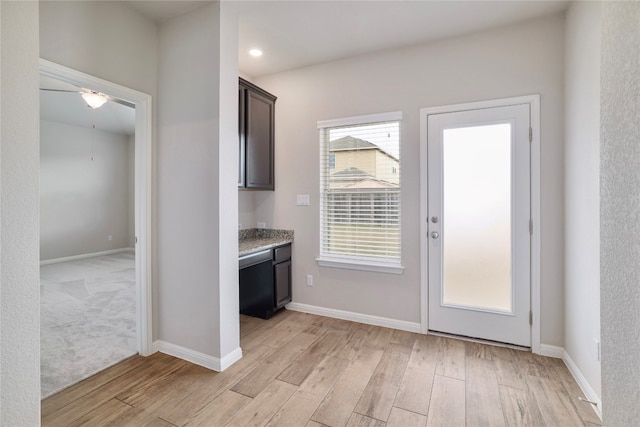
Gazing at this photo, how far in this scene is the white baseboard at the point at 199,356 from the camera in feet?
7.64

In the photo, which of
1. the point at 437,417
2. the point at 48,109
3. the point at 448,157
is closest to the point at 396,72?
the point at 448,157

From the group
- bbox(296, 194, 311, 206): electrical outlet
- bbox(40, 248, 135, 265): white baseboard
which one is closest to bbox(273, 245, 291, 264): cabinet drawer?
bbox(296, 194, 311, 206): electrical outlet

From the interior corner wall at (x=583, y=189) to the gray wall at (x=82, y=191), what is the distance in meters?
8.27

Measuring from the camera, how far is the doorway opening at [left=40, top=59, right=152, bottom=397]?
Result: 250 centimetres

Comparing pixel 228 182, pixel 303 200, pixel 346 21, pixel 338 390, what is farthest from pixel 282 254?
pixel 346 21

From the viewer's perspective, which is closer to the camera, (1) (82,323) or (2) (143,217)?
(2) (143,217)

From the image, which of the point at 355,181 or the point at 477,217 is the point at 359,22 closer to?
the point at 355,181

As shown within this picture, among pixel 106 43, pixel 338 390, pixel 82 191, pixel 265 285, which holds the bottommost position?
pixel 338 390

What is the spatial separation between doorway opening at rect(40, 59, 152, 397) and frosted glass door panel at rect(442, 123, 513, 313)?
9.04 feet

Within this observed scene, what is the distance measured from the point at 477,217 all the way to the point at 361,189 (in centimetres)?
116

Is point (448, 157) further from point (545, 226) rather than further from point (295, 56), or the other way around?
point (295, 56)

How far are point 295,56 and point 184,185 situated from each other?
1.83m

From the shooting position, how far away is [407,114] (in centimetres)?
295

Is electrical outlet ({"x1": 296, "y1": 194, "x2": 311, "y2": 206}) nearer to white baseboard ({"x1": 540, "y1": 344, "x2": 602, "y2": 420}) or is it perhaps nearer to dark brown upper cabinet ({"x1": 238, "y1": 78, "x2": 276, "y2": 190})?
dark brown upper cabinet ({"x1": 238, "y1": 78, "x2": 276, "y2": 190})
